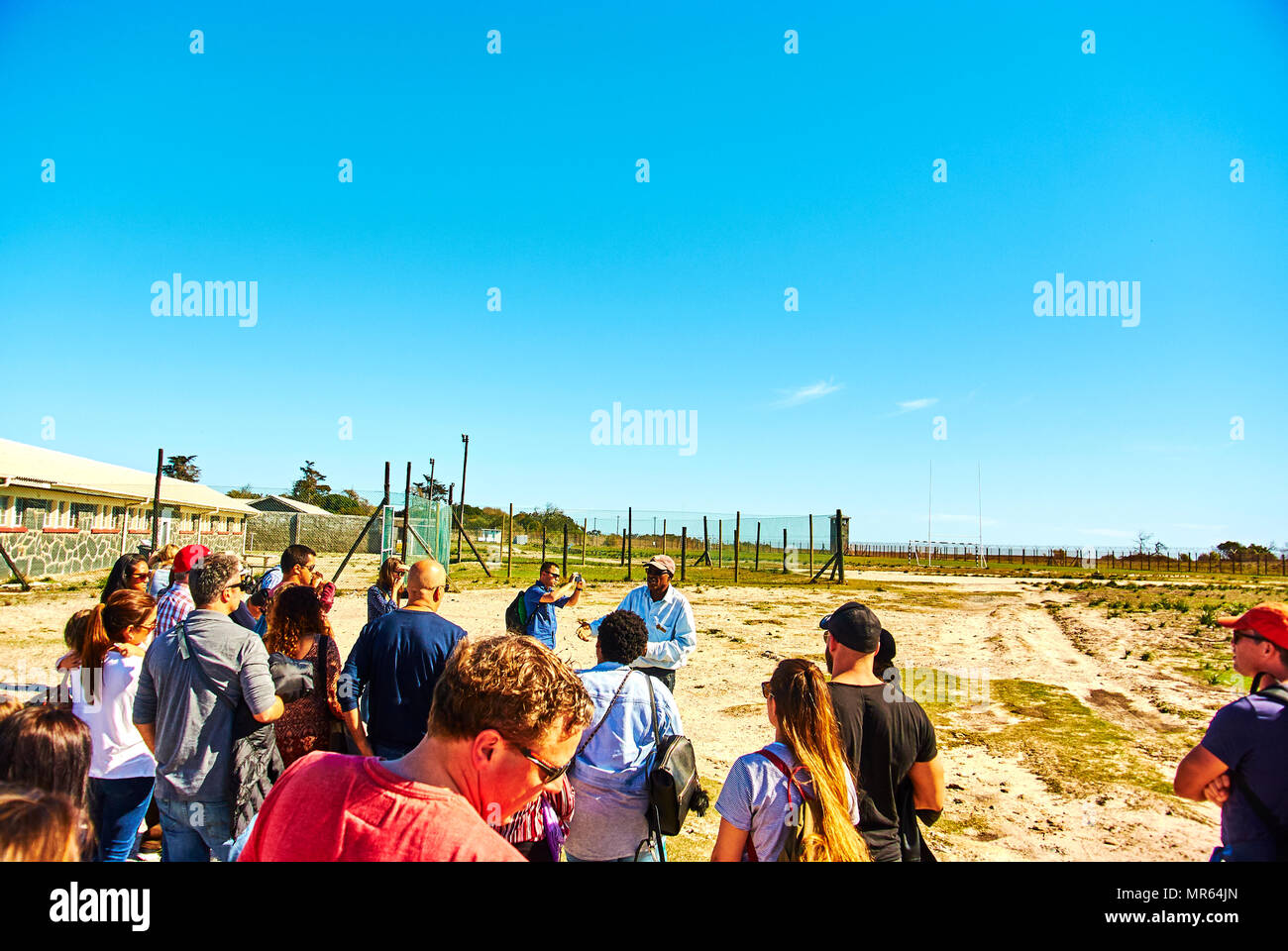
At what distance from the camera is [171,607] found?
455 cm

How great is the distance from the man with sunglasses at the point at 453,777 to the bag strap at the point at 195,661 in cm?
206

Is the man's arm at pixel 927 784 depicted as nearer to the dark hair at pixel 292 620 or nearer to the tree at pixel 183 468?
the dark hair at pixel 292 620

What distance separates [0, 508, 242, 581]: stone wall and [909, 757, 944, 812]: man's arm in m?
20.4

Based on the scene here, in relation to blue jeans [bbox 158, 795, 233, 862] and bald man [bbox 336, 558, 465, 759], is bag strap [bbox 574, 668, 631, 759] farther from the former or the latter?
blue jeans [bbox 158, 795, 233, 862]

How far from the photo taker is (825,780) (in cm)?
227

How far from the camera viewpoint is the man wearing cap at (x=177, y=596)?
4.47 metres

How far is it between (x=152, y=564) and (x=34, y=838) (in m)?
6.09

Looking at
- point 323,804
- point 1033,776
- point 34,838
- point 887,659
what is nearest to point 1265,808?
point 887,659

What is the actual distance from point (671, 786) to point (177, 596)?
12.8 ft

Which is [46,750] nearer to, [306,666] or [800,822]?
[306,666]

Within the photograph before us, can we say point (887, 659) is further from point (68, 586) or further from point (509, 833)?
point (68, 586)

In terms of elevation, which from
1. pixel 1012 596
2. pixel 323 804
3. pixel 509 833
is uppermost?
pixel 323 804

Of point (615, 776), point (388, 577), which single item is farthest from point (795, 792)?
point (388, 577)

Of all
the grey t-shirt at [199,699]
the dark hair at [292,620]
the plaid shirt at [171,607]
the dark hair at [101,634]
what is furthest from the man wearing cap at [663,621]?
the dark hair at [101,634]
